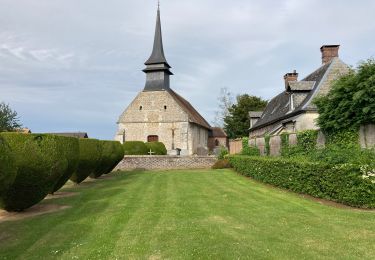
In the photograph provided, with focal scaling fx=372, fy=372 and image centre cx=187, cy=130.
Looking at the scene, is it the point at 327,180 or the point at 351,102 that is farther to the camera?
the point at 351,102

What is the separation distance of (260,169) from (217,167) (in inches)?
406

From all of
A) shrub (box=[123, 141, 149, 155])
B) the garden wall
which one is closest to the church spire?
shrub (box=[123, 141, 149, 155])

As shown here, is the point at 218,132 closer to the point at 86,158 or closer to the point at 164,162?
the point at 164,162

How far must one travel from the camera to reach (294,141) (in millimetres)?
16141

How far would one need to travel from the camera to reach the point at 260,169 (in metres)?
16.6

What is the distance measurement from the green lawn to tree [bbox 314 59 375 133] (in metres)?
4.07

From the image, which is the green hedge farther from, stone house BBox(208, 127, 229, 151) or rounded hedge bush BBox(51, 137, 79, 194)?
stone house BBox(208, 127, 229, 151)

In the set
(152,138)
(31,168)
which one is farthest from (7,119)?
(31,168)

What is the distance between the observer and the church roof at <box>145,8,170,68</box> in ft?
138

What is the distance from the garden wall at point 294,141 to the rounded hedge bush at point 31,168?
1017cm

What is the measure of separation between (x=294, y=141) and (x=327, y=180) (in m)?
5.28

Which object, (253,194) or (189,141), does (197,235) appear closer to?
(253,194)

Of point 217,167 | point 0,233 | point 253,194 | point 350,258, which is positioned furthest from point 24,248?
point 217,167

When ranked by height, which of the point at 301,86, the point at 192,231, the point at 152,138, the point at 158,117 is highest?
the point at 158,117
